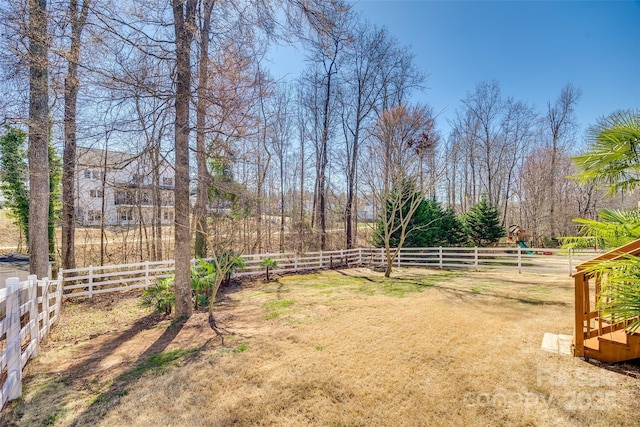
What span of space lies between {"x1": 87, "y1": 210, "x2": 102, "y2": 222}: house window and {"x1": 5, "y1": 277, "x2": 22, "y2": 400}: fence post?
8459 millimetres

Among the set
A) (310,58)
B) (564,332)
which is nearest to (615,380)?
(564,332)

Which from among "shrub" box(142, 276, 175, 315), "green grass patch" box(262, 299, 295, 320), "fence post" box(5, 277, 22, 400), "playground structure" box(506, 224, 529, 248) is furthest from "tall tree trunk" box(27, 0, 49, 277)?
"playground structure" box(506, 224, 529, 248)

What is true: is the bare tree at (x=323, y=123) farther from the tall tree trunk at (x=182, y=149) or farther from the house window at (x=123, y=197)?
the tall tree trunk at (x=182, y=149)

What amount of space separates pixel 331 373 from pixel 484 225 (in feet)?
53.4

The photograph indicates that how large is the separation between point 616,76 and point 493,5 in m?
3.82

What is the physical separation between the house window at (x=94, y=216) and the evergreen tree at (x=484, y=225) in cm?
1806

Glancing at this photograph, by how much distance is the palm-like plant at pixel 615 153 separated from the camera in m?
2.62

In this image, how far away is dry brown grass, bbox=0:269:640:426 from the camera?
7.82 ft

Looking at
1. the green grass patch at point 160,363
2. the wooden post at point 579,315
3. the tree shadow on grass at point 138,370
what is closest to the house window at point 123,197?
the tree shadow on grass at point 138,370

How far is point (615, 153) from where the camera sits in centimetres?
270

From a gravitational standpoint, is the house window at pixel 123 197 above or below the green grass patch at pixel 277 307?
above

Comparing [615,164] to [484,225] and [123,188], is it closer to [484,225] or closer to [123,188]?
[123,188]

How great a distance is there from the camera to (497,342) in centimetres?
372

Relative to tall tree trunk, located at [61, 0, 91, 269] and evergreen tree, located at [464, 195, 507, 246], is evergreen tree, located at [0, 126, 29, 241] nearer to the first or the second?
tall tree trunk, located at [61, 0, 91, 269]
